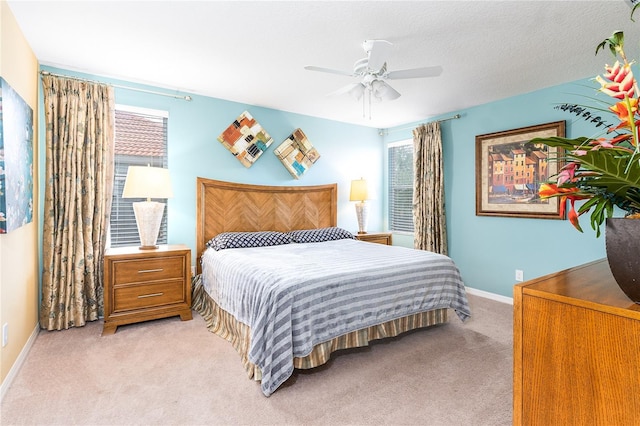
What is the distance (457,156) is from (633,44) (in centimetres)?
207

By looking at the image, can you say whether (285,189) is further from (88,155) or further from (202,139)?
(88,155)

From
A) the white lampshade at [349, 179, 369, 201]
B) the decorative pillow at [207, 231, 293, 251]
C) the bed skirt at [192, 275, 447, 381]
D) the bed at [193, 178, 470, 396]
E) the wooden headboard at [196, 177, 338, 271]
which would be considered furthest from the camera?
the white lampshade at [349, 179, 369, 201]

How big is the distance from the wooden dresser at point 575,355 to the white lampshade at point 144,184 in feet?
10.6

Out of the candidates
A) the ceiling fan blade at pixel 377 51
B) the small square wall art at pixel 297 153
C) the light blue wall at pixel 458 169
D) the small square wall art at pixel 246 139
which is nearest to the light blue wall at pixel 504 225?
the light blue wall at pixel 458 169

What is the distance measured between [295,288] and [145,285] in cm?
179

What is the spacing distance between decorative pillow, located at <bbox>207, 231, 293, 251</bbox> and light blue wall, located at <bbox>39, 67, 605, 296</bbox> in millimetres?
448

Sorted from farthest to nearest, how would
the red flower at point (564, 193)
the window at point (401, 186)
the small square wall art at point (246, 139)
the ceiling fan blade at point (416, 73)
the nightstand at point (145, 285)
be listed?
the window at point (401, 186) < the small square wall art at point (246, 139) < the nightstand at point (145, 285) < the ceiling fan blade at point (416, 73) < the red flower at point (564, 193)

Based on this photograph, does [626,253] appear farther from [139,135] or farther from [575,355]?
[139,135]

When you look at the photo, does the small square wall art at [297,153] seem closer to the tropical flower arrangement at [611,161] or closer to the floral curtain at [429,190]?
the floral curtain at [429,190]

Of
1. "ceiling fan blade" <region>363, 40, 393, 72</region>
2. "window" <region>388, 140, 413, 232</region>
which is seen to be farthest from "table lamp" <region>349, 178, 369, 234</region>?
"ceiling fan blade" <region>363, 40, 393, 72</region>

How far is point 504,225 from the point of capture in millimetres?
4078

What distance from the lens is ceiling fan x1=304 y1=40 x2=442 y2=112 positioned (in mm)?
2451

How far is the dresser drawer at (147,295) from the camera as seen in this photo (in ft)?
9.96

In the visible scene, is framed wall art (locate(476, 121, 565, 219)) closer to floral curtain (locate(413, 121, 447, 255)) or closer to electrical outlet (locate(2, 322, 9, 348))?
floral curtain (locate(413, 121, 447, 255))
